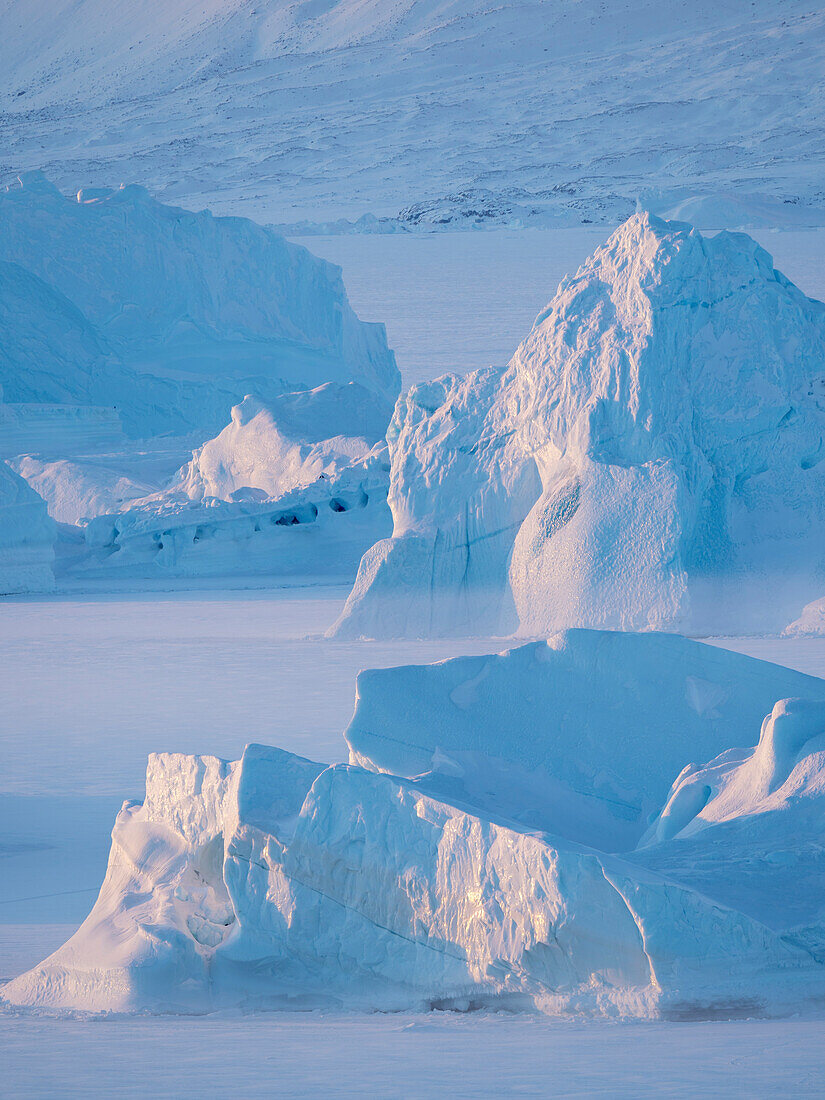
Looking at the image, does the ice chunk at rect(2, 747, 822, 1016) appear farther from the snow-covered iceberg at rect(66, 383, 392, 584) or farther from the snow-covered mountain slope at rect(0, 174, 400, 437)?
the snow-covered mountain slope at rect(0, 174, 400, 437)

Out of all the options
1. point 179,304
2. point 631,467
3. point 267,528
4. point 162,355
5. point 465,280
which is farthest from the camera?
point 465,280

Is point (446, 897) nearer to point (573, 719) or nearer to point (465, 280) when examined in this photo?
point (573, 719)

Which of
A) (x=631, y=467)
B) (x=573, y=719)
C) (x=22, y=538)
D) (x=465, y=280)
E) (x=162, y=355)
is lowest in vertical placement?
(x=465, y=280)

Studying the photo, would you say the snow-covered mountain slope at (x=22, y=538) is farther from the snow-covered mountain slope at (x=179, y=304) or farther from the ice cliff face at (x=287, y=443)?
the snow-covered mountain slope at (x=179, y=304)

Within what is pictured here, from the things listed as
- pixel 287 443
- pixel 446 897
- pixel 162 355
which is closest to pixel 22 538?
pixel 287 443

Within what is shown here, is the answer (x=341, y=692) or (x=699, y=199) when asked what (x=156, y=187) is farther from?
(x=341, y=692)

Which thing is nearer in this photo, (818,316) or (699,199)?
(818,316)

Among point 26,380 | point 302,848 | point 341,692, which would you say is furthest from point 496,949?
point 26,380
